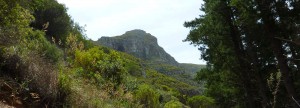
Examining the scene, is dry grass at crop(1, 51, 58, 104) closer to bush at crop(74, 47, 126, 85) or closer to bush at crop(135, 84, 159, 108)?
bush at crop(74, 47, 126, 85)

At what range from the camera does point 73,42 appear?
23.4 feet

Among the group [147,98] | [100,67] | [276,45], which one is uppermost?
[276,45]

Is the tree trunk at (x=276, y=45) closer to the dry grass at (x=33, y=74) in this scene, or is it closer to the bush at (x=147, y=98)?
the bush at (x=147, y=98)

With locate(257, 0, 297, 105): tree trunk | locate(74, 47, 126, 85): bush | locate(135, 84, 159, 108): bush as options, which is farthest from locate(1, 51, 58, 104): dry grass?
locate(257, 0, 297, 105): tree trunk

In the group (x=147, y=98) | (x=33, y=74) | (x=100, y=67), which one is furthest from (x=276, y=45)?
(x=33, y=74)

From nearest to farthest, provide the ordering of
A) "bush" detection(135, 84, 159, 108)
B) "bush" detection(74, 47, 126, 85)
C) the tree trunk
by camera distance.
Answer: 1. the tree trunk
2. "bush" detection(135, 84, 159, 108)
3. "bush" detection(74, 47, 126, 85)

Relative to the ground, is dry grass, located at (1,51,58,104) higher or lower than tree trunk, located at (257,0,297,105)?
lower

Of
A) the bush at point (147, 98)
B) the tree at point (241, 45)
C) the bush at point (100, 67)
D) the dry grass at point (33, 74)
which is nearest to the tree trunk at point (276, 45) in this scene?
the tree at point (241, 45)

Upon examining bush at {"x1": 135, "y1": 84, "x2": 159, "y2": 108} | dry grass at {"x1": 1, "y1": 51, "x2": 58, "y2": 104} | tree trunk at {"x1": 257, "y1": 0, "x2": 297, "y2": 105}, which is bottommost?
bush at {"x1": 135, "y1": 84, "x2": 159, "y2": 108}

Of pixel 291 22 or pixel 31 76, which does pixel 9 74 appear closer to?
pixel 31 76

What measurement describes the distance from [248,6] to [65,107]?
8.97m

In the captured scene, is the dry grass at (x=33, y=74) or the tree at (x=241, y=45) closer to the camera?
the dry grass at (x=33, y=74)

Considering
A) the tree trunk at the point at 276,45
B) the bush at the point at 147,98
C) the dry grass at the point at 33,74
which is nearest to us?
the dry grass at the point at 33,74

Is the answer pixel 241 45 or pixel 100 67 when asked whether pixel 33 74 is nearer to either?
pixel 100 67
